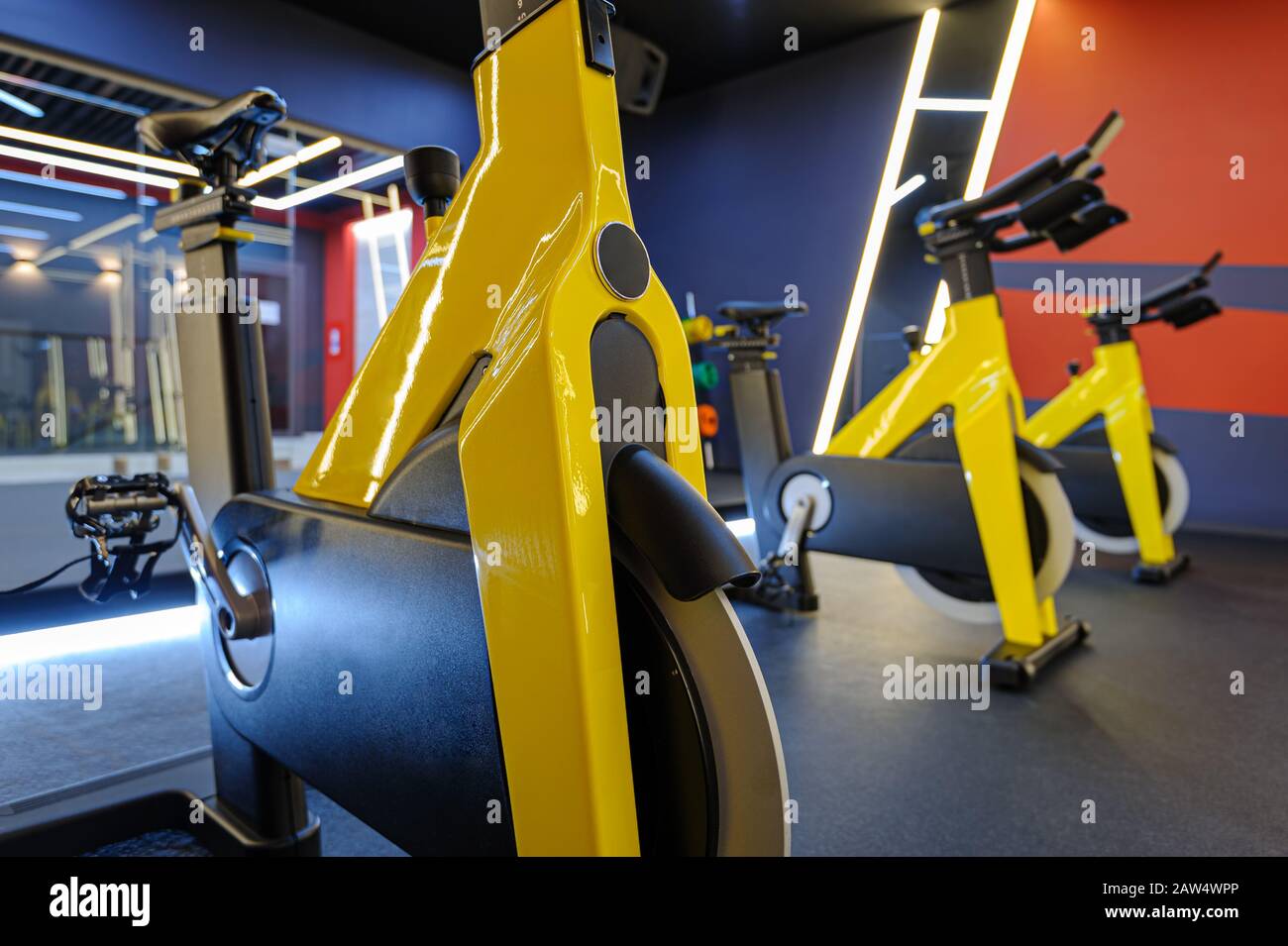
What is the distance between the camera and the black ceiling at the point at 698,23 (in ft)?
16.3

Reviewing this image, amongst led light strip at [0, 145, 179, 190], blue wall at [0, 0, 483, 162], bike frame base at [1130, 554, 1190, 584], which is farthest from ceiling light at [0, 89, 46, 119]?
bike frame base at [1130, 554, 1190, 584]

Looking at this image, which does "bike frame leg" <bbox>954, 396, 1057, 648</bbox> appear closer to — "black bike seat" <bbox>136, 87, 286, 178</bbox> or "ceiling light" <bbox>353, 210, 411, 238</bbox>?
"black bike seat" <bbox>136, 87, 286, 178</bbox>

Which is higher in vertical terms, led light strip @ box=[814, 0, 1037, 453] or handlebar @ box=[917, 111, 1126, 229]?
led light strip @ box=[814, 0, 1037, 453]

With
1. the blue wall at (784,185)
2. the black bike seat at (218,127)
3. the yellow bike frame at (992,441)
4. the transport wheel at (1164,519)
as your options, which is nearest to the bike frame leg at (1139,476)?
the transport wheel at (1164,519)

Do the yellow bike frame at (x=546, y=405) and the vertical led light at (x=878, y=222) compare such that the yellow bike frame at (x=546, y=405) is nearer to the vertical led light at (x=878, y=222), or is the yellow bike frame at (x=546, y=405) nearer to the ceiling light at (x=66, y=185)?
the vertical led light at (x=878, y=222)

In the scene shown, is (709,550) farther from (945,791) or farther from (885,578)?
(885,578)

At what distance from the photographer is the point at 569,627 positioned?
0.60 m

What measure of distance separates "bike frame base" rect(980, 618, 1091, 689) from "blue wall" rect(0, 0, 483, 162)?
500 centimetres

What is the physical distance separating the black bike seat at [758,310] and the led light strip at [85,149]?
5147mm

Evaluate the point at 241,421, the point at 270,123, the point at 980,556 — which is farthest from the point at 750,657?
the point at 980,556

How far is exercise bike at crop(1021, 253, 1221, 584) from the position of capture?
126 inches

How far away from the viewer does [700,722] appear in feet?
2.12

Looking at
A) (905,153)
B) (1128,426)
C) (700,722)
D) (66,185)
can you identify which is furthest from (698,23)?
(700,722)

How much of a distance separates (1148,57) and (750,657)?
5.48 metres
